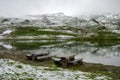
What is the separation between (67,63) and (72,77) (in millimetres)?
16486

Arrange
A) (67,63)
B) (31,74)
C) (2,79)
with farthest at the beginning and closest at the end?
(67,63), (31,74), (2,79)

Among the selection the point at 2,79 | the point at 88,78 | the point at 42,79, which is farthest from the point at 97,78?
the point at 2,79

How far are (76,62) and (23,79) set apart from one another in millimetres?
23864

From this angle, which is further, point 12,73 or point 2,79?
point 12,73

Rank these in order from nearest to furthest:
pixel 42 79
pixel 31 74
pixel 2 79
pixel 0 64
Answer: pixel 2 79 < pixel 42 79 < pixel 31 74 < pixel 0 64

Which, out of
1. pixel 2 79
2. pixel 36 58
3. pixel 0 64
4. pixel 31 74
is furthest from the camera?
pixel 36 58

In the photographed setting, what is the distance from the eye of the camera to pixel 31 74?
30.8 meters

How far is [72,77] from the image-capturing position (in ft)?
104

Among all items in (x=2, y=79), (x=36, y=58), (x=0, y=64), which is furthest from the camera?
(x=36, y=58)

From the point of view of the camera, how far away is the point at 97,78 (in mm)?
32312

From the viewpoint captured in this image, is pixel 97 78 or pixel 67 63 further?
pixel 67 63

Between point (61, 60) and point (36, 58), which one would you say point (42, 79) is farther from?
point (36, 58)

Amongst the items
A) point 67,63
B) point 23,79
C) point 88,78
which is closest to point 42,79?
point 23,79

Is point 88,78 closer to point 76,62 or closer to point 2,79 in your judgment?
point 2,79
